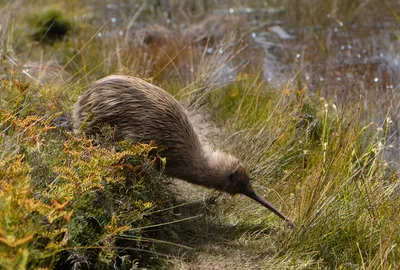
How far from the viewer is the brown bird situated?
14.5 feet

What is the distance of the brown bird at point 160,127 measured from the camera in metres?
4.43

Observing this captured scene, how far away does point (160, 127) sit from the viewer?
14.7 ft

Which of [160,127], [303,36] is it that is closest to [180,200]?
[160,127]

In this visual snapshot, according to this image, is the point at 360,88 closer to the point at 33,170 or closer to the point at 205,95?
the point at 205,95

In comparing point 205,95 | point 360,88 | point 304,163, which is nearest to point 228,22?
point 360,88

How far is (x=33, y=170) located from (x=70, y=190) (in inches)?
14.3

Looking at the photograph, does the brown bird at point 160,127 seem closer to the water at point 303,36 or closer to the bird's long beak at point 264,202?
the bird's long beak at point 264,202

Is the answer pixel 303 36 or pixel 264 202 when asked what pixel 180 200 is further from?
pixel 303 36

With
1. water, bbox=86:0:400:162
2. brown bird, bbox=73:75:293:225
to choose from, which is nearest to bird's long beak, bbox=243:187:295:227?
brown bird, bbox=73:75:293:225

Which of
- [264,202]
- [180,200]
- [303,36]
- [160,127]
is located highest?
[160,127]

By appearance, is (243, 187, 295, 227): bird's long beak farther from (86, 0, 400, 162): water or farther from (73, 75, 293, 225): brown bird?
(86, 0, 400, 162): water

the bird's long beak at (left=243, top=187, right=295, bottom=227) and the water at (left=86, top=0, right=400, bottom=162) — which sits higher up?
the bird's long beak at (left=243, top=187, right=295, bottom=227)

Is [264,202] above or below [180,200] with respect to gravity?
above

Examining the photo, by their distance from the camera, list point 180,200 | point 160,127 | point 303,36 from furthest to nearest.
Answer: point 303,36 → point 180,200 → point 160,127
